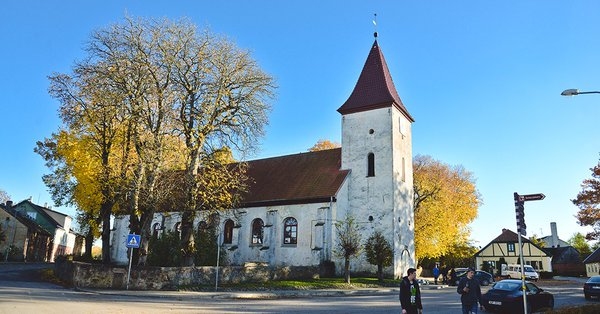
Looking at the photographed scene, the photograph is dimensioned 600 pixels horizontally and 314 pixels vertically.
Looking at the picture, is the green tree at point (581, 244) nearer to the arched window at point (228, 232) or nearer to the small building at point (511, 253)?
the small building at point (511, 253)

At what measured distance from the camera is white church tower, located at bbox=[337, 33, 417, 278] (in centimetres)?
3119

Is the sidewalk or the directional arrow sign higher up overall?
the directional arrow sign

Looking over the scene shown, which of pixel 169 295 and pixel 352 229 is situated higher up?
pixel 352 229

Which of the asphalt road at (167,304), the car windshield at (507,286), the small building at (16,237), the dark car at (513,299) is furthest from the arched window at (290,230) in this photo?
the small building at (16,237)

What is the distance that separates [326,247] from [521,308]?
16.2m

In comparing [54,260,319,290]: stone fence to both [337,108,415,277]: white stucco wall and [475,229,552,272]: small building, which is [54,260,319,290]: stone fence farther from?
[475,229,552,272]: small building

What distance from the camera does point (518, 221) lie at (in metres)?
11.2

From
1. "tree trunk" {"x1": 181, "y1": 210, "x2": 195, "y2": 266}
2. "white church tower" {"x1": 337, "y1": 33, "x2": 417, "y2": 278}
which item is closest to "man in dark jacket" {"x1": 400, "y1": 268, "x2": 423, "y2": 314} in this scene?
"tree trunk" {"x1": 181, "y1": 210, "x2": 195, "y2": 266}

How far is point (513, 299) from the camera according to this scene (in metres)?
15.1

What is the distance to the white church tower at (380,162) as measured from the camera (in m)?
31.2

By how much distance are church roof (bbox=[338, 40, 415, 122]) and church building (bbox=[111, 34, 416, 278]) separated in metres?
0.08

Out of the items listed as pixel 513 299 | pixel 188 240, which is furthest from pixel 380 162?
pixel 513 299

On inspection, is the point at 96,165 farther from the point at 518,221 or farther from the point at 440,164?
the point at 440,164

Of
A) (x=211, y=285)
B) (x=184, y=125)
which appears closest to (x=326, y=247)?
(x=211, y=285)
